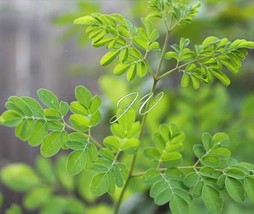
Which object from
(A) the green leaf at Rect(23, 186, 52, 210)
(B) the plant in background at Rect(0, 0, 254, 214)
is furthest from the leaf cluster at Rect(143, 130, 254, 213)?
(A) the green leaf at Rect(23, 186, 52, 210)

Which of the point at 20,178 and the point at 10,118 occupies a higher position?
the point at 10,118

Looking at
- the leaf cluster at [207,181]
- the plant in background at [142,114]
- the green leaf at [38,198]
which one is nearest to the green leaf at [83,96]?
the plant in background at [142,114]

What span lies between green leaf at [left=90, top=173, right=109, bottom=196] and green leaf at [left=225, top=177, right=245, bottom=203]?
0.12m

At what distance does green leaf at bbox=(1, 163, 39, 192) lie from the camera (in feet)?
3.21

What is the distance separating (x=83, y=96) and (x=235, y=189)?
0.18m

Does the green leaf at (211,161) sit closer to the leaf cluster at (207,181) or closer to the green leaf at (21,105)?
the leaf cluster at (207,181)

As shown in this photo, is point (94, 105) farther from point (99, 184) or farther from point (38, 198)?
point (38, 198)

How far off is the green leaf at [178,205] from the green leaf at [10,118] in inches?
6.6

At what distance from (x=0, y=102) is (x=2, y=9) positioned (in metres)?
0.46

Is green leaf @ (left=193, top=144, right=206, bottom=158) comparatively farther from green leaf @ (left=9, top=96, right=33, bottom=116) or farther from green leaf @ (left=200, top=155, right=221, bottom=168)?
green leaf @ (left=9, top=96, right=33, bottom=116)

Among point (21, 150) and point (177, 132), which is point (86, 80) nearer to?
point (21, 150)

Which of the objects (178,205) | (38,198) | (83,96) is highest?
(83,96)

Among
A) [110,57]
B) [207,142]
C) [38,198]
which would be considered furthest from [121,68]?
[38,198]

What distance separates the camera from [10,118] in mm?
446
